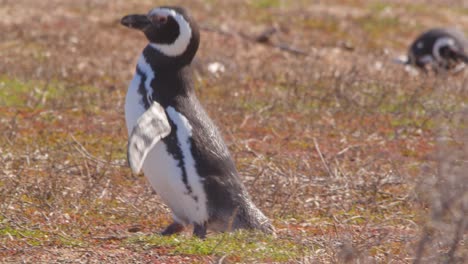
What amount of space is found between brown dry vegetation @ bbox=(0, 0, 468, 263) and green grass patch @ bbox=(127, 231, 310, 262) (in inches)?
0.5

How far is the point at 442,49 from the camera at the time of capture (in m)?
15.5

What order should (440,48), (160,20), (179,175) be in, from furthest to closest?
(440,48)
(160,20)
(179,175)

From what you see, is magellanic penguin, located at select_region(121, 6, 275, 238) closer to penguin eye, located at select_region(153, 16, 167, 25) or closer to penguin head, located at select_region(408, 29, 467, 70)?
penguin eye, located at select_region(153, 16, 167, 25)

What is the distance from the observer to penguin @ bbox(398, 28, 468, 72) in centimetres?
1521

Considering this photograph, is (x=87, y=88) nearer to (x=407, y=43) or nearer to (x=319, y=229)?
(x=319, y=229)

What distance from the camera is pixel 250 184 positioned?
7.75m

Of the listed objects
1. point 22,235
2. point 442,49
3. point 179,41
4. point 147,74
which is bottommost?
point 442,49

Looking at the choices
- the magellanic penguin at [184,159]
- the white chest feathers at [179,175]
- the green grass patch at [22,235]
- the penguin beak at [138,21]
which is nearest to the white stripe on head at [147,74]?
the magellanic penguin at [184,159]

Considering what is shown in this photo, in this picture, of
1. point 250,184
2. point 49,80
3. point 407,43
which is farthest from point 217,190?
point 407,43

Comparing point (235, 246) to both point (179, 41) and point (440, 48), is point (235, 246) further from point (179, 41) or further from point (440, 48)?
point (440, 48)

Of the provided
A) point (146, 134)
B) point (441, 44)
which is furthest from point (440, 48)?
point (146, 134)

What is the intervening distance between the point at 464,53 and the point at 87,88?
6139mm

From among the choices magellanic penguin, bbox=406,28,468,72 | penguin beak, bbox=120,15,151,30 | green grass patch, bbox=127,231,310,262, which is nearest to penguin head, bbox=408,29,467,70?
magellanic penguin, bbox=406,28,468,72

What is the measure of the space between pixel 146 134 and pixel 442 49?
9.92m
